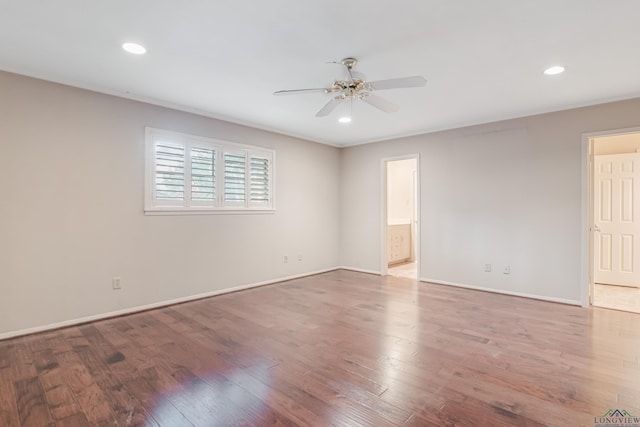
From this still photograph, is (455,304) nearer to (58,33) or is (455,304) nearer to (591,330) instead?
(591,330)

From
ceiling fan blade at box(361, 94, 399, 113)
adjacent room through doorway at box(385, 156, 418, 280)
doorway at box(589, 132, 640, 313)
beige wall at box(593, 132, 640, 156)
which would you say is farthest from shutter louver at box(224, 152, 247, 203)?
beige wall at box(593, 132, 640, 156)

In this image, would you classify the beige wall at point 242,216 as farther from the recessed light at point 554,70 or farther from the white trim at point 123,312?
the recessed light at point 554,70

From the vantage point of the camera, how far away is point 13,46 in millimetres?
2574

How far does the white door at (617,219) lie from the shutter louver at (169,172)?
19.4 feet

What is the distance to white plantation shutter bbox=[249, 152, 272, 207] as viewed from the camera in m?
5.00

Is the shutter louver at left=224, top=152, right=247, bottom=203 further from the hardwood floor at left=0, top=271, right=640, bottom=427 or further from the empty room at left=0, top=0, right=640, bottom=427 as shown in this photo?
the hardwood floor at left=0, top=271, right=640, bottom=427

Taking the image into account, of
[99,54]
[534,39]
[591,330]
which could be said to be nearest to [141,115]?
[99,54]

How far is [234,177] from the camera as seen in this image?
4781 mm

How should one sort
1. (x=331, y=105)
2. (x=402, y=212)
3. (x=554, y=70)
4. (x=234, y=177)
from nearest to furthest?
(x=554, y=70) → (x=331, y=105) → (x=234, y=177) → (x=402, y=212)

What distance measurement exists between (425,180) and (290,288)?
9.40 feet

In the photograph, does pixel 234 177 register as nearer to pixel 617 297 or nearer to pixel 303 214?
pixel 303 214

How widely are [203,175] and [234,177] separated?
1.66 ft

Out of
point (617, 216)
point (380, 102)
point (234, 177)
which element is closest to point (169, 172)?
point (234, 177)

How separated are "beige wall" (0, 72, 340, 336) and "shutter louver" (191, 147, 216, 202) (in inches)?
10.4
